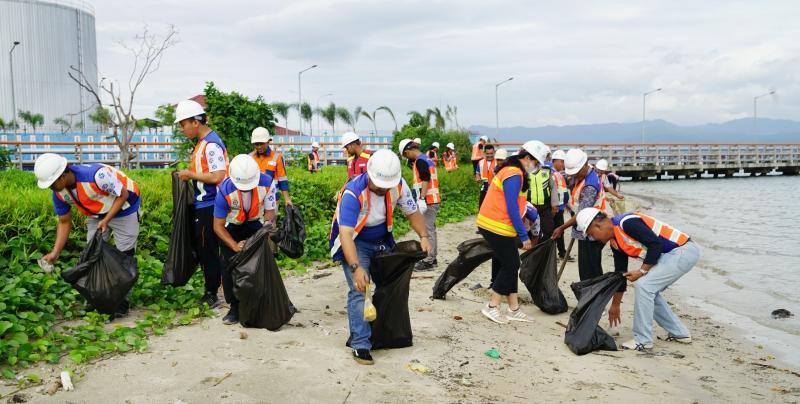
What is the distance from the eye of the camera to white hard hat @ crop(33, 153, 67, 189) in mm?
5082

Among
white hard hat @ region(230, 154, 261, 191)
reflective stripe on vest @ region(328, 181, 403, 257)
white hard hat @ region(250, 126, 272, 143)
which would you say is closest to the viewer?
reflective stripe on vest @ region(328, 181, 403, 257)

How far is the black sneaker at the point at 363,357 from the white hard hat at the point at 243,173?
1.67 meters

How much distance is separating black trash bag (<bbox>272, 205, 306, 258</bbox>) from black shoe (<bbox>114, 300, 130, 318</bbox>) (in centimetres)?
145

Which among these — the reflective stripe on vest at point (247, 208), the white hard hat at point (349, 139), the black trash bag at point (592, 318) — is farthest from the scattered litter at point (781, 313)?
the reflective stripe on vest at point (247, 208)

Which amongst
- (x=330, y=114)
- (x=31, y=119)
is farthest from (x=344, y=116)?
(x=31, y=119)

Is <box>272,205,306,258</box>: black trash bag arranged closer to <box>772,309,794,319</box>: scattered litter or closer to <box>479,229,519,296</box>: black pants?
<box>479,229,519,296</box>: black pants

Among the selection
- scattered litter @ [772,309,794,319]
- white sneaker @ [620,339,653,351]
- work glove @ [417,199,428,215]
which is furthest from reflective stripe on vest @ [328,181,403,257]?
scattered litter @ [772,309,794,319]

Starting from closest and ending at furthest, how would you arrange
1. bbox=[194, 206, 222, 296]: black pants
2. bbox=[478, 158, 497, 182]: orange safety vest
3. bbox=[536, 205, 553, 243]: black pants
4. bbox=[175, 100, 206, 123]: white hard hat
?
bbox=[175, 100, 206, 123]: white hard hat, bbox=[194, 206, 222, 296]: black pants, bbox=[536, 205, 553, 243]: black pants, bbox=[478, 158, 497, 182]: orange safety vest

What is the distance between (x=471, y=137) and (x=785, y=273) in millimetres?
21585

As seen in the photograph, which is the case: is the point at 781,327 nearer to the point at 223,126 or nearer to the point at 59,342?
the point at 59,342

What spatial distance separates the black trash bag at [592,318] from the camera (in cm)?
548

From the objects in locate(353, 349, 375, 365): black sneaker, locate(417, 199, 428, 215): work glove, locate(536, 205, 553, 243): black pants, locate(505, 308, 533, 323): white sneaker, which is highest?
locate(417, 199, 428, 215): work glove

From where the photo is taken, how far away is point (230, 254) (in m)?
5.62

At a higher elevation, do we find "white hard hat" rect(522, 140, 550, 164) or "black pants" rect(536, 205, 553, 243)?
"white hard hat" rect(522, 140, 550, 164)
